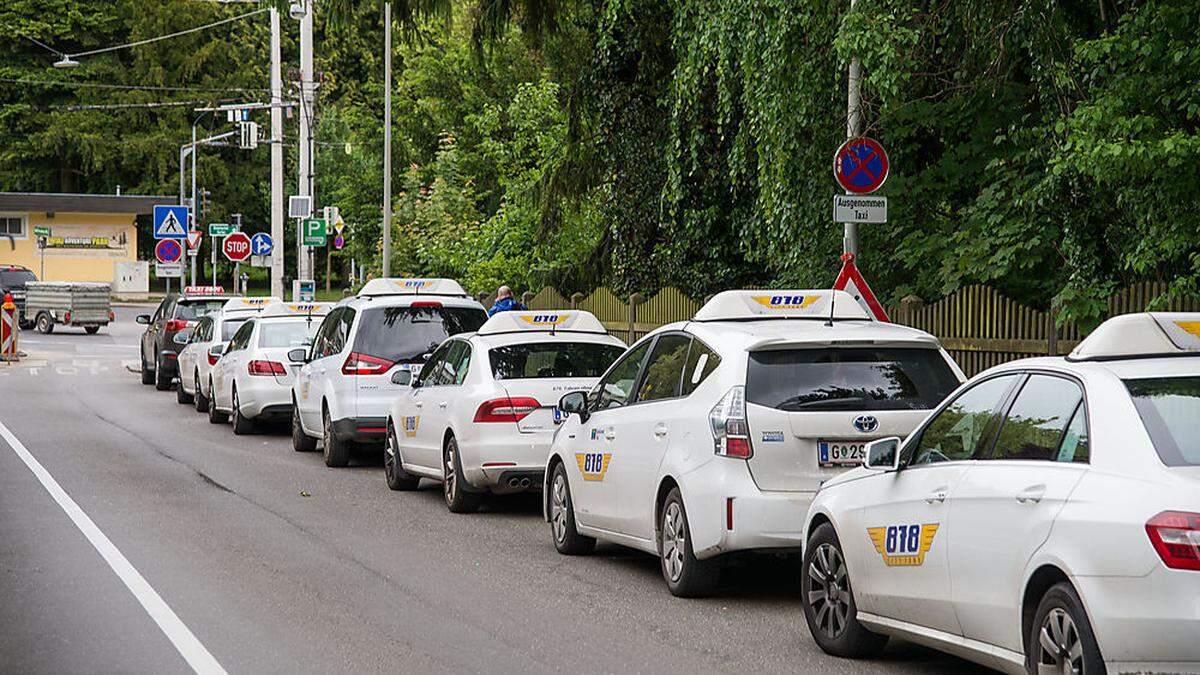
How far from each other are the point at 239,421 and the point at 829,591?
15309 millimetres

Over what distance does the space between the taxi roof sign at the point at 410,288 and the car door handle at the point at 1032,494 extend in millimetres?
12729

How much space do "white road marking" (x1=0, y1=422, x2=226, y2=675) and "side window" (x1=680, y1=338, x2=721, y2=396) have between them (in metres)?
3.22

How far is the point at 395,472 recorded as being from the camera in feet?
53.5

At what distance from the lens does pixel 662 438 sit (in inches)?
408

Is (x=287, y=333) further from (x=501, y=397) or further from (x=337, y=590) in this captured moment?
(x=337, y=590)

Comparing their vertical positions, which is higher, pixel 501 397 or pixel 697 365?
pixel 697 365

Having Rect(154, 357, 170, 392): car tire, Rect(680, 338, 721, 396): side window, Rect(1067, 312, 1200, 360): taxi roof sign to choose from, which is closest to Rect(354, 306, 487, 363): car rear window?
Rect(680, 338, 721, 396): side window

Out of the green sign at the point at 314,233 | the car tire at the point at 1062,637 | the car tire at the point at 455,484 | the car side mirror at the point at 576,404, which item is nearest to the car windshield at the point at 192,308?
the green sign at the point at 314,233

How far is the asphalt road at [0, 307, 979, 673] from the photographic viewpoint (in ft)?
27.4

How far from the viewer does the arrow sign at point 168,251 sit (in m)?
41.0

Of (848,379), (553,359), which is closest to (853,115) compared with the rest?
(553,359)

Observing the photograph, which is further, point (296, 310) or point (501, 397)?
point (296, 310)

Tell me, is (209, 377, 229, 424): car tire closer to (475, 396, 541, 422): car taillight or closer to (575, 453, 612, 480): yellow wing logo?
(475, 396, 541, 422): car taillight

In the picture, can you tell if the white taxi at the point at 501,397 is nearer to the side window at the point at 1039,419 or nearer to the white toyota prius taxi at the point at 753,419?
the white toyota prius taxi at the point at 753,419
